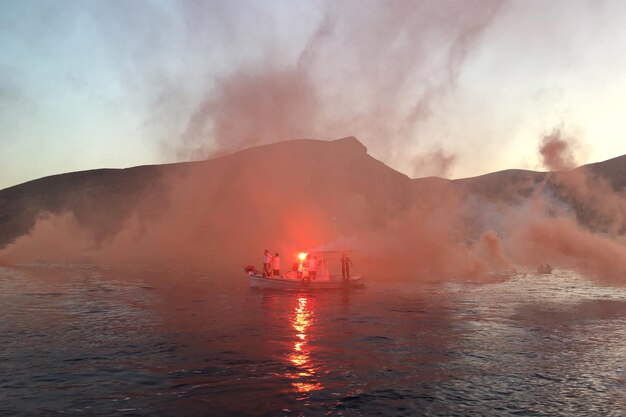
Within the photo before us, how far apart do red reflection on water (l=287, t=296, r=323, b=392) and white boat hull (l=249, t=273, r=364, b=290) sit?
1032 centimetres

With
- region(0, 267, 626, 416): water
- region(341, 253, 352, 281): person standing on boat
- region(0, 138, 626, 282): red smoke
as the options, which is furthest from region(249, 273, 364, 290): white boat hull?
region(0, 138, 626, 282): red smoke

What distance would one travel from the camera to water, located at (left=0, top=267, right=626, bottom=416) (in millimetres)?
18578

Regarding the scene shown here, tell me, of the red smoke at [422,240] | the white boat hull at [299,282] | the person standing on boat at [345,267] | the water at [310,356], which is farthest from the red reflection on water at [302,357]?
the red smoke at [422,240]

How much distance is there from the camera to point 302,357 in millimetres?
25375

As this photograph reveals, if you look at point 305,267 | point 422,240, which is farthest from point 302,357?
point 422,240

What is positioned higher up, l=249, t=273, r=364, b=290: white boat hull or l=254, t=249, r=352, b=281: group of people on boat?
l=254, t=249, r=352, b=281: group of people on boat

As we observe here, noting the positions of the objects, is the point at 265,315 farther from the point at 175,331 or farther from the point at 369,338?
the point at 369,338

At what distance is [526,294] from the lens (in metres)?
55.2

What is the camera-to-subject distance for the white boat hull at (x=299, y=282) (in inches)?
2004

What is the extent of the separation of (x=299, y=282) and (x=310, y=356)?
2522 centimetres

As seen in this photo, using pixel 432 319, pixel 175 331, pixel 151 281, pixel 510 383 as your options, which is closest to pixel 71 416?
pixel 175 331

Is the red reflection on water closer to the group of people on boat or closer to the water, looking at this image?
the water

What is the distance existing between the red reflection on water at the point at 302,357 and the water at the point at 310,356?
10cm

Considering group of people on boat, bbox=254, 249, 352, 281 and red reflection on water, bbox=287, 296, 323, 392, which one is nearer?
red reflection on water, bbox=287, 296, 323, 392
